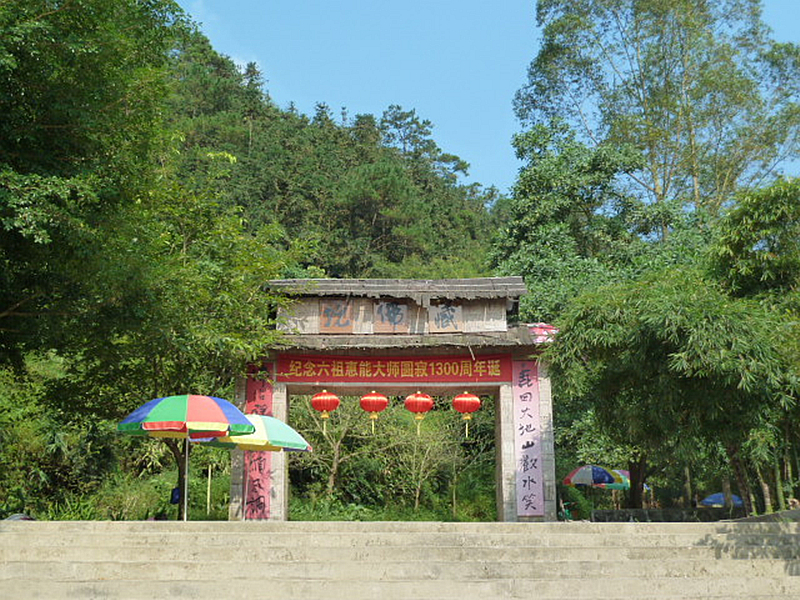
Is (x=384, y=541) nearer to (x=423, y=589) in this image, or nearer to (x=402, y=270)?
(x=423, y=589)

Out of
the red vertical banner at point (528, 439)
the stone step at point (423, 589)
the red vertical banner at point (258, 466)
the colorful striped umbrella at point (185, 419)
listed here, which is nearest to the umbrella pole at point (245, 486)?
the red vertical banner at point (258, 466)

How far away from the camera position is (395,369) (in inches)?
456

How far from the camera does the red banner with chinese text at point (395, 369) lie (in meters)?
11.5

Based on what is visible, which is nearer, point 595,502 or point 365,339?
point 365,339

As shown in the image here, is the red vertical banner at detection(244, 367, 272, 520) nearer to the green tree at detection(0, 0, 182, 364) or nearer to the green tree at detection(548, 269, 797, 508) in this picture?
the green tree at detection(0, 0, 182, 364)

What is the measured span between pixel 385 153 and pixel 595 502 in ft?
71.4

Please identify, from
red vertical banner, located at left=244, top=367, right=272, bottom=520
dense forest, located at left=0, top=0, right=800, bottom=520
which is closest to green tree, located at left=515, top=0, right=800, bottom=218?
dense forest, located at left=0, top=0, right=800, bottom=520

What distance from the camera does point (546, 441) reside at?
11.2 metres

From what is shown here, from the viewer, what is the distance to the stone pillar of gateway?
11.1m

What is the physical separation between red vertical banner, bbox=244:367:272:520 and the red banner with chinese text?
1.01 feet

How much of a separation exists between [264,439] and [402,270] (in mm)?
18630

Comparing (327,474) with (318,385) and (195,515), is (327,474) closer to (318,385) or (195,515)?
Answer: (195,515)

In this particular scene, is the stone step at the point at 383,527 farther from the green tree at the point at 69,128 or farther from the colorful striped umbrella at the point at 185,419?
the green tree at the point at 69,128

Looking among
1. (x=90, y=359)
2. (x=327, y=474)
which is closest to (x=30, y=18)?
(x=90, y=359)
